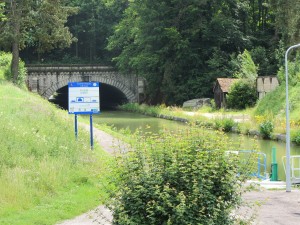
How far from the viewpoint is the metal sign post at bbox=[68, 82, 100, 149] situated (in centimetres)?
1627

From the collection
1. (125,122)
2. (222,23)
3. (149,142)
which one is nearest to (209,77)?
(222,23)

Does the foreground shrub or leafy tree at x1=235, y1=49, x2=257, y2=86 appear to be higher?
leafy tree at x1=235, y1=49, x2=257, y2=86

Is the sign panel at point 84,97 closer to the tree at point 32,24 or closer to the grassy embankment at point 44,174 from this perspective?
the grassy embankment at point 44,174

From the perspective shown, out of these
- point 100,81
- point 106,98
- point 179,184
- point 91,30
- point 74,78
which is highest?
point 91,30

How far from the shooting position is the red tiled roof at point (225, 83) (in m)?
46.8

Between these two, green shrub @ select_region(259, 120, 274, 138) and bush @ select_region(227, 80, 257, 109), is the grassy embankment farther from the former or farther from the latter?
bush @ select_region(227, 80, 257, 109)

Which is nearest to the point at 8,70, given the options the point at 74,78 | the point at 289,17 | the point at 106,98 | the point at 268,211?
the point at 74,78

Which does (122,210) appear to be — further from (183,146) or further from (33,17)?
(33,17)

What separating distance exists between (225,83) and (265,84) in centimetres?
493

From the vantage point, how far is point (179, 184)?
23.3 ft

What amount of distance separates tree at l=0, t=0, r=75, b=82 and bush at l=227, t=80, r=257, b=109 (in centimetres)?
1407

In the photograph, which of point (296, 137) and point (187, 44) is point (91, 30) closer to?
point (187, 44)

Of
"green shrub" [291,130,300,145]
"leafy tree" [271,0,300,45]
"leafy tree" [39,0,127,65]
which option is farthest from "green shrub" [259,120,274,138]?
"leafy tree" [39,0,127,65]

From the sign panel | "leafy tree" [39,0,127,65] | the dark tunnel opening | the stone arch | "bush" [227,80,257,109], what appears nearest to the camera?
the sign panel
